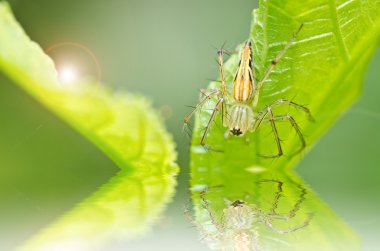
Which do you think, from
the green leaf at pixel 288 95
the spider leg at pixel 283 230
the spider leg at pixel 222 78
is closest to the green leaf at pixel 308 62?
the green leaf at pixel 288 95

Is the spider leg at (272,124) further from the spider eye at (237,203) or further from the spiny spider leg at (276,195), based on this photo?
the spider eye at (237,203)

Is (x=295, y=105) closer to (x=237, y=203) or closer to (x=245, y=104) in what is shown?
(x=237, y=203)

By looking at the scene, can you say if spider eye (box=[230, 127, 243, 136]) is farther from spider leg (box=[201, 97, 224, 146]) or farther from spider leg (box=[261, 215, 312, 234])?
spider leg (box=[261, 215, 312, 234])

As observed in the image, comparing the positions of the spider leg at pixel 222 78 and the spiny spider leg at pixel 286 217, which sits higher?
the spider leg at pixel 222 78

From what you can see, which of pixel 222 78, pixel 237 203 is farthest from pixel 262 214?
pixel 222 78

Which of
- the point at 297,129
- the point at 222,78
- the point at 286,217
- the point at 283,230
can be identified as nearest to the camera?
the point at 283,230

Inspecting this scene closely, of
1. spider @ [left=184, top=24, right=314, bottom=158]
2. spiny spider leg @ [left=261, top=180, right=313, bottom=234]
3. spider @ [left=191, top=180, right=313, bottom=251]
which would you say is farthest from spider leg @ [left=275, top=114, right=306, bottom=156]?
spiny spider leg @ [left=261, top=180, right=313, bottom=234]
